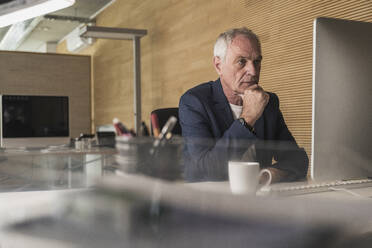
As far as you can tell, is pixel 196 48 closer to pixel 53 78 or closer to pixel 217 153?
pixel 217 153

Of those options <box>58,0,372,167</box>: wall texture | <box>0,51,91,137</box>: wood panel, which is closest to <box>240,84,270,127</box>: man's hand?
<box>58,0,372,167</box>: wall texture

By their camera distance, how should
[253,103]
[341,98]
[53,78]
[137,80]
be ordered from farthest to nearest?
[53,78] → [137,80] → [253,103] → [341,98]

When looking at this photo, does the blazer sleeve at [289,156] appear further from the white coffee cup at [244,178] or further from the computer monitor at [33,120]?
the computer monitor at [33,120]

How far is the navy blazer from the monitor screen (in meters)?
3.88

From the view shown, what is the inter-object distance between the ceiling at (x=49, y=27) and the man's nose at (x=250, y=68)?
507 centimetres

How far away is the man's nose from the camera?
5.87 ft

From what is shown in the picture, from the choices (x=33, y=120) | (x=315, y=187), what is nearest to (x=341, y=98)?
(x=315, y=187)

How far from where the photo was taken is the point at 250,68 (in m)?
1.81

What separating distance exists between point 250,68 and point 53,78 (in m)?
6.10

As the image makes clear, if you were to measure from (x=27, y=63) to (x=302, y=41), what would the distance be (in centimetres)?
568

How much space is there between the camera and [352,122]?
1003 mm

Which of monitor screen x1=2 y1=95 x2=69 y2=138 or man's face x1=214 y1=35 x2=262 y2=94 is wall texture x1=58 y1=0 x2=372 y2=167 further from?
monitor screen x1=2 y1=95 x2=69 y2=138


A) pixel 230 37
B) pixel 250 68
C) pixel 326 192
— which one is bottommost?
pixel 326 192

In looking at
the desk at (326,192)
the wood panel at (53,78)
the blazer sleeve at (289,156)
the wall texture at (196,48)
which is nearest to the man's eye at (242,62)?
the blazer sleeve at (289,156)
